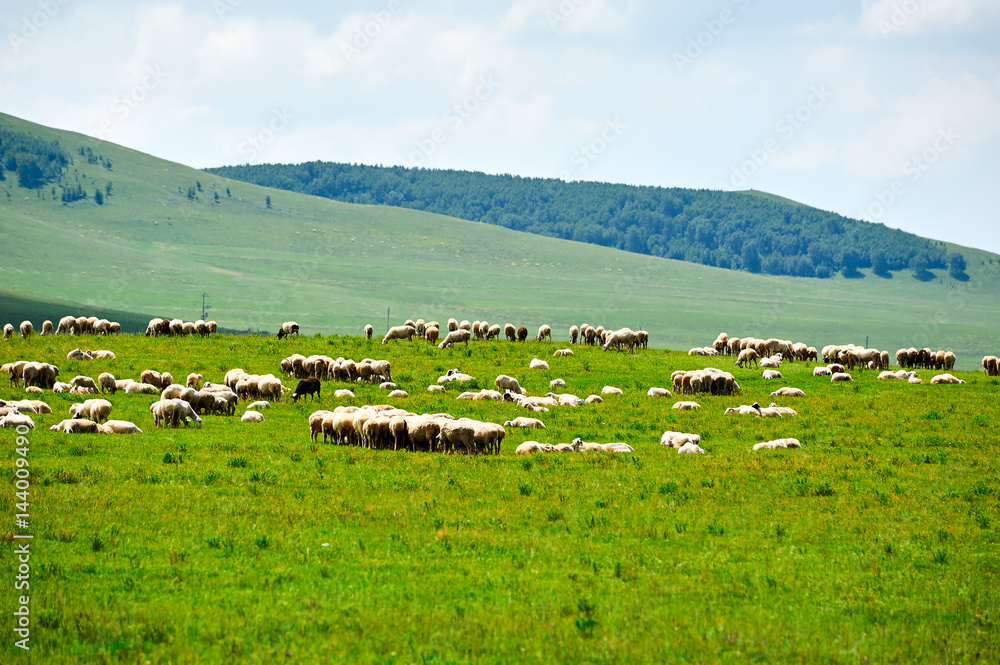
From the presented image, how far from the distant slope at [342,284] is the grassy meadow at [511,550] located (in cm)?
9507

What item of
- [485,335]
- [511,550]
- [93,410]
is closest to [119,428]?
[93,410]

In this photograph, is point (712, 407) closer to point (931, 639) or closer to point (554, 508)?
point (554, 508)

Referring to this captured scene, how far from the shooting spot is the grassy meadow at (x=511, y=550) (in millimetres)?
8305

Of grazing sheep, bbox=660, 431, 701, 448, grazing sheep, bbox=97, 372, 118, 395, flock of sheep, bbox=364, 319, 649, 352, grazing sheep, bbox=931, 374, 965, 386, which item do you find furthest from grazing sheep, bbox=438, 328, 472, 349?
grazing sheep, bbox=660, 431, 701, 448

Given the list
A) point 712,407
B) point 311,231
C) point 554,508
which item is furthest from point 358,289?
point 554,508

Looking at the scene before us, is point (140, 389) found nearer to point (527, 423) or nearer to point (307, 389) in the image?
point (307, 389)

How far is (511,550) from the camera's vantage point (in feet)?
37.8

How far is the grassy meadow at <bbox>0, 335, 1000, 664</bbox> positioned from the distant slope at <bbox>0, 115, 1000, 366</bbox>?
312ft

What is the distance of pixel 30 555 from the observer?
10297 millimetres

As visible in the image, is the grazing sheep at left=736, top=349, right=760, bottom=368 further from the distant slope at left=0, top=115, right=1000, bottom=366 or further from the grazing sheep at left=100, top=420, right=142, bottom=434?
the distant slope at left=0, top=115, right=1000, bottom=366

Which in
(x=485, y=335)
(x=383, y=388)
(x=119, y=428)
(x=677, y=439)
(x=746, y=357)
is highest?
(x=746, y=357)

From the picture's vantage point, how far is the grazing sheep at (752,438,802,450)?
20312mm

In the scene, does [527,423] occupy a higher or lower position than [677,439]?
lower

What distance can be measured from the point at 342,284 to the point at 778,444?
139611mm
